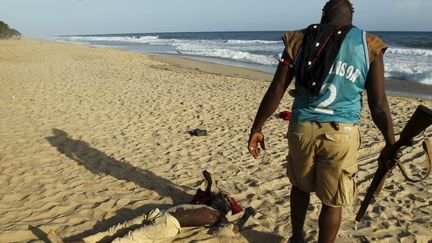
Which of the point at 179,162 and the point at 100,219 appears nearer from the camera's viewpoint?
the point at 100,219

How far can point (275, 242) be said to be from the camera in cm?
318

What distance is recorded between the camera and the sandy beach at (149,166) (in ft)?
11.3

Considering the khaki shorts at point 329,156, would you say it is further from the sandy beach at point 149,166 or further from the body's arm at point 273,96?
the sandy beach at point 149,166

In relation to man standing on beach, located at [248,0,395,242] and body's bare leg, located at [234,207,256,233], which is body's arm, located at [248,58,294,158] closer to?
man standing on beach, located at [248,0,395,242]

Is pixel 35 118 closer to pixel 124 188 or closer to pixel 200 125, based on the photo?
pixel 200 125

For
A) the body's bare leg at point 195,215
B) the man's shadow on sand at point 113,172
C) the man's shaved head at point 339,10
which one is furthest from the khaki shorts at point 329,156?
the man's shadow on sand at point 113,172

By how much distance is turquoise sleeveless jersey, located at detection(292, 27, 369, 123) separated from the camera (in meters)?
2.16

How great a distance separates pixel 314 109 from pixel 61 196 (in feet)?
9.71

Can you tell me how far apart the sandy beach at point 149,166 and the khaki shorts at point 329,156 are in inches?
40.5

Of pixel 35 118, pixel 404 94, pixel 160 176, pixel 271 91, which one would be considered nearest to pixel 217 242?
pixel 271 91

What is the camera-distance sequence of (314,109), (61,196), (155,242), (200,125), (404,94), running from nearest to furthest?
(314,109)
(155,242)
(61,196)
(200,125)
(404,94)

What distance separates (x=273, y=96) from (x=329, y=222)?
0.89 metres

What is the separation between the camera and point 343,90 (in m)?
2.25

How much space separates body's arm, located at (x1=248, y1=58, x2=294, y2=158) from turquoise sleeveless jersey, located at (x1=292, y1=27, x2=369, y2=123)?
0.31 feet
